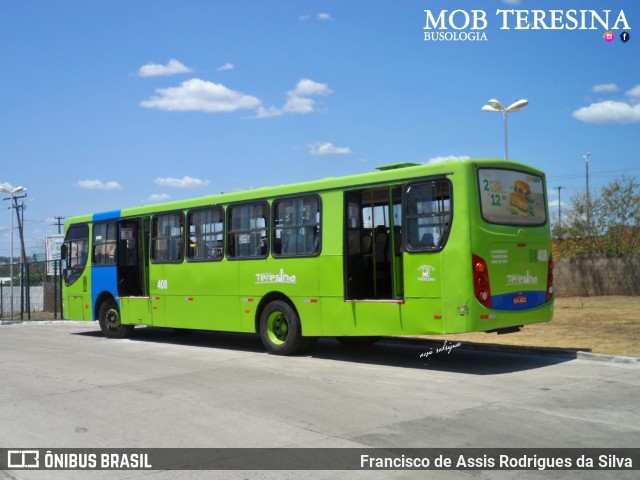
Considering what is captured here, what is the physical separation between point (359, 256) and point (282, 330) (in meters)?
2.36

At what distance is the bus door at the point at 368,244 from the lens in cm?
1253

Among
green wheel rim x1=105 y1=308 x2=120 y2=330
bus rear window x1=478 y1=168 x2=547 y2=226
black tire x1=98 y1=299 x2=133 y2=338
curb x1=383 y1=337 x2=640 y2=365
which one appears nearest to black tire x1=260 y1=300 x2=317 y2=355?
curb x1=383 y1=337 x2=640 y2=365

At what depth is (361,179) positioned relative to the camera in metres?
12.3

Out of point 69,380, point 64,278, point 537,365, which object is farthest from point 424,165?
point 64,278

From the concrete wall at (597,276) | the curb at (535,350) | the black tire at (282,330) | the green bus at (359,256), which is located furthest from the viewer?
the concrete wall at (597,276)

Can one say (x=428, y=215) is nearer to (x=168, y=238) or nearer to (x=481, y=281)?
(x=481, y=281)

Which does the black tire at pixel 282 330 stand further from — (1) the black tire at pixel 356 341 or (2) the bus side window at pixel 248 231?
(1) the black tire at pixel 356 341

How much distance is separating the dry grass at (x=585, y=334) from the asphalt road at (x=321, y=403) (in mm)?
1441

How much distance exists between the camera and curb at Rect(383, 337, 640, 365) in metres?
11.9

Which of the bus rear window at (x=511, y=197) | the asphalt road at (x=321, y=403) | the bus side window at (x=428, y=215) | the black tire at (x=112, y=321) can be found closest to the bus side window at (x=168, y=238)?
the black tire at (x=112, y=321)

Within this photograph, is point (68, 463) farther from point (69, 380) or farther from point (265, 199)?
point (265, 199)

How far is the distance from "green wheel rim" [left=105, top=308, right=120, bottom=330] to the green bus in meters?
1.14

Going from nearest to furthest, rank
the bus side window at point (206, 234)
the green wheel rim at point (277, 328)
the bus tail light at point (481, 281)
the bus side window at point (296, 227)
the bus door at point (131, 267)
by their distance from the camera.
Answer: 1. the bus tail light at point (481, 281)
2. the bus side window at point (296, 227)
3. the green wheel rim at point (277, 328)
4. the bus side window at point (206, 234)
5. the bus door at point (131, 267)

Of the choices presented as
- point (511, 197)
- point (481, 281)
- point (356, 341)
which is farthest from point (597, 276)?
point (481, 281)
